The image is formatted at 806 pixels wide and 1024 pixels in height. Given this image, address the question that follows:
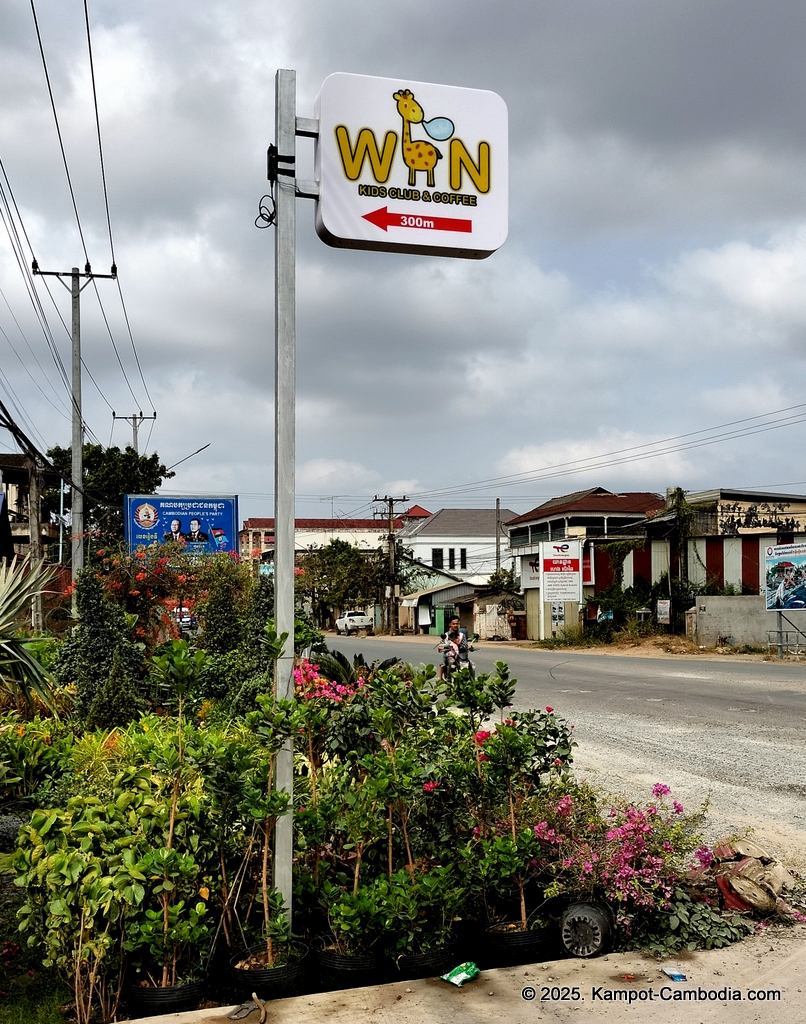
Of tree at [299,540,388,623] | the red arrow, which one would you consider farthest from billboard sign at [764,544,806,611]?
tree at [299,540,388,623]

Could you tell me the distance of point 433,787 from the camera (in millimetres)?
4723

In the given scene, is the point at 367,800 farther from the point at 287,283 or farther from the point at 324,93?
the point at 324,93

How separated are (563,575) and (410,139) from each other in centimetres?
3720

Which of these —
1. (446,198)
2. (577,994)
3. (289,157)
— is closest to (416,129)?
(446,198)

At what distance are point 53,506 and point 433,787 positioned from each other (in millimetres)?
53901

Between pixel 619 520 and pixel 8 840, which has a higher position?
pixel 619 520

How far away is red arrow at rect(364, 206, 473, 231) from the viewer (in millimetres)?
4824

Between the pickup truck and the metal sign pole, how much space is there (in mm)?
61447

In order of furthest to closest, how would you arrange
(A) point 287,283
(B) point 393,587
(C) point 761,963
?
(B) point 393,587, (A) point 287,283, (C) point 761,963

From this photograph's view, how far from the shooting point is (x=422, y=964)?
4293mm

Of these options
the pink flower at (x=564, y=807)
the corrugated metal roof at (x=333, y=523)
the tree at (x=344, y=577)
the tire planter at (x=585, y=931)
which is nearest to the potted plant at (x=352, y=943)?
the tire planter at (x=585, y=931)

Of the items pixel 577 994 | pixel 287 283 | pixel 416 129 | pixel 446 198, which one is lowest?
pixel 577 994

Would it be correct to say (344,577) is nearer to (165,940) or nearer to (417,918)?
(417,918)

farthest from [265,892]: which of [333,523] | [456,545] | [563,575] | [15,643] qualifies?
[333,523]
